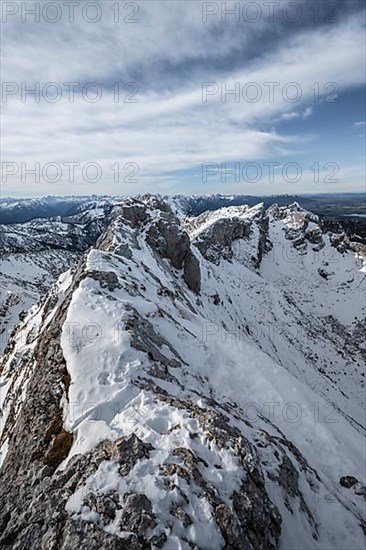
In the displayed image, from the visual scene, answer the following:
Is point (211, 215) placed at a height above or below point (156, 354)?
above

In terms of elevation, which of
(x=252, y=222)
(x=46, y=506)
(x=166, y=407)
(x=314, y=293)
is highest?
(x=252, y=222)

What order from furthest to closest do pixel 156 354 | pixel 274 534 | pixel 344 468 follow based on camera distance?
1. pixel 156 354
2. pixel 344 468
3. pixel 274 534

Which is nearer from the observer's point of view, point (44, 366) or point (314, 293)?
point (44, 366)

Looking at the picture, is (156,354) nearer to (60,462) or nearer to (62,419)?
(62,419)

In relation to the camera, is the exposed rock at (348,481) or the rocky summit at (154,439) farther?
the exposed rock at (348,481)

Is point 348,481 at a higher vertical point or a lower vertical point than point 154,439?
lower

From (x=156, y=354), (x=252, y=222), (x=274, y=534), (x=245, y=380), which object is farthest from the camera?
(x=252, y=222)

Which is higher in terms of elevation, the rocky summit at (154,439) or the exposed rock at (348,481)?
the rocky summit at (154,439)

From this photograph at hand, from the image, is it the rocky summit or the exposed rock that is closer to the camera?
the rocky summit

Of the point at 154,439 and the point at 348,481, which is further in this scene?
the point at 348,481

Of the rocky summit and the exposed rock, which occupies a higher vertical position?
the rocky summit

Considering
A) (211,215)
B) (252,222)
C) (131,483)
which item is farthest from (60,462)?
(211,215)
